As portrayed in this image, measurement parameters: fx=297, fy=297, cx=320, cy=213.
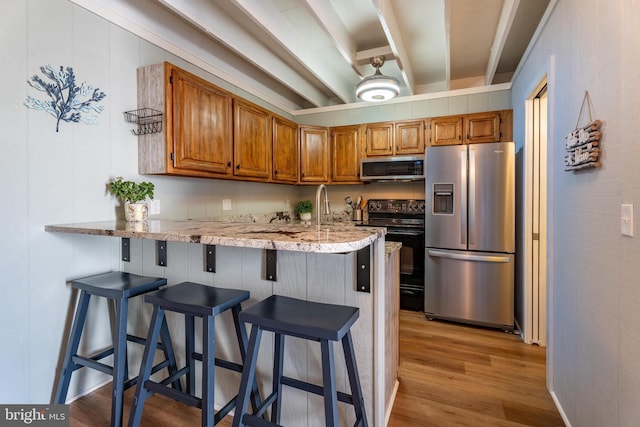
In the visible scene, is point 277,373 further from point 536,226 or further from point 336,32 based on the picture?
point 336,32

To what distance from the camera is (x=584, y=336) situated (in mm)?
1428

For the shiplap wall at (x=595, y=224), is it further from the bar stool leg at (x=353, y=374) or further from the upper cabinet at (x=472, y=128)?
the upper cabinet at (x=472, y=128)

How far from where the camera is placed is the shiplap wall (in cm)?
107

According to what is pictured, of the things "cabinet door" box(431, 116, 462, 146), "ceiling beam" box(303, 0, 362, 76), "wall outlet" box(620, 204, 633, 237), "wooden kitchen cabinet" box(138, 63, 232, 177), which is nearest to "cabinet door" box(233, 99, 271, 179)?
"wooden kitchen cabinet" box(138, 63, 232, 177)

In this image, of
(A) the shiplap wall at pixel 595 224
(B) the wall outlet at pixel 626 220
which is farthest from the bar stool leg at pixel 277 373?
(B) the wall outlet at pixel 626 220

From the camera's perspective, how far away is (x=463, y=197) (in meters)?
2.92

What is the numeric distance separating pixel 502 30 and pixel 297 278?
8.71ft

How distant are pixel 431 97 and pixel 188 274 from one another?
3356 mm

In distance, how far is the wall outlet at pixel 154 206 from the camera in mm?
2293

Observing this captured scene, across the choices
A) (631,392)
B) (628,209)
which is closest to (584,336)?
(631,392)

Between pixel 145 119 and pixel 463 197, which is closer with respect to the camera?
pixel 145 119

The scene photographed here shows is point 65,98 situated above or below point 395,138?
below

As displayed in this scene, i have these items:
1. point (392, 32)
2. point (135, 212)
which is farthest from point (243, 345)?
point (392, 32)

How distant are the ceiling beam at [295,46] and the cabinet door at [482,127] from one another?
1564mm
